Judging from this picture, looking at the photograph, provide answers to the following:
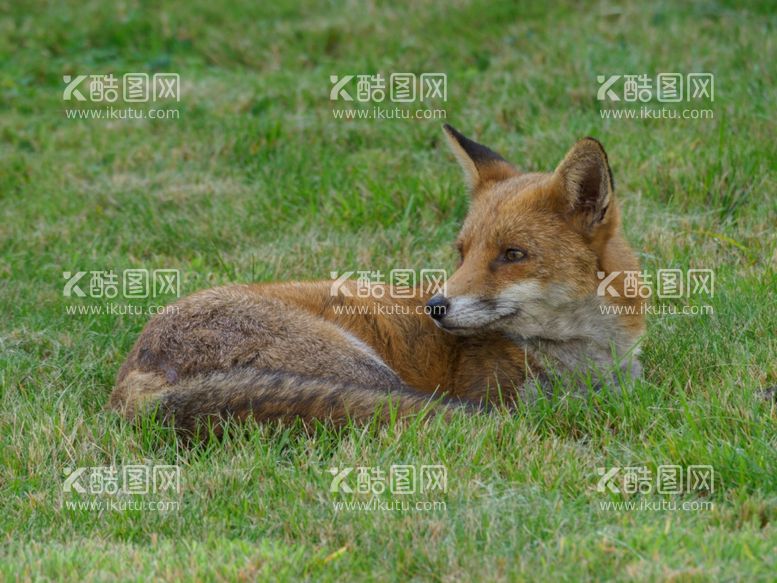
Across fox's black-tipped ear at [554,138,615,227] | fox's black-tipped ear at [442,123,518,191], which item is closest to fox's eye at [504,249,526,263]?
fox's black-tipped ear at [554,138,615,227]

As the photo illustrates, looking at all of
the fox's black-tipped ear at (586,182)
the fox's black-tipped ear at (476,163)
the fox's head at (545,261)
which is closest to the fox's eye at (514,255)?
the fox's head at (545,261)

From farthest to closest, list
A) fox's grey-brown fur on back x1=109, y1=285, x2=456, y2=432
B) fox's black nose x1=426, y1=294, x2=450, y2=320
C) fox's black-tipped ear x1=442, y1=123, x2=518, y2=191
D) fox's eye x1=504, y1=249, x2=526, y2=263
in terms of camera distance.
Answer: fox's black-tipped ear x1=442, y1=123, x2=518, y2=191, fox's eye x1=504, y1=249, x2=526, y2=263, fox's black nose x1=426, y1=294, x2=450, y2=320, fox's grey-brown fur on back x1=109, y1=285, x2=456, y2=432

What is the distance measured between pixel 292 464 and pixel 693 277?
350 centimetres

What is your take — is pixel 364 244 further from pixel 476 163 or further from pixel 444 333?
pixel 444 333

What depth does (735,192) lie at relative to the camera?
817cm

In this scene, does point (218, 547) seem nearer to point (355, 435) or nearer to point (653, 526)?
point (355, 435)

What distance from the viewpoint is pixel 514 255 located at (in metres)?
5.88

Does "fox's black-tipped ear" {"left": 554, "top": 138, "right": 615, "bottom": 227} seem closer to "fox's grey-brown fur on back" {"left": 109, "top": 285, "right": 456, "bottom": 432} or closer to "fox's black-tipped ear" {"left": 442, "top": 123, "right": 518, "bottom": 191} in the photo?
"fox's black-tipped ear" {"left": 442, "top": 123, "right": 518, "bottom": 191}

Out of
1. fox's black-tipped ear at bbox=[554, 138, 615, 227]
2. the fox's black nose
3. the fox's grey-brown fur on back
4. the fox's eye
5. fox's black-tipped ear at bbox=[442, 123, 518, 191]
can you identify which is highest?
Answer: fox's black-tipped ear at bbox=[442, 123, 518, 191]

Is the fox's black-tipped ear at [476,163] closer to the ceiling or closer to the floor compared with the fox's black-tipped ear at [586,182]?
closer to the ceiling

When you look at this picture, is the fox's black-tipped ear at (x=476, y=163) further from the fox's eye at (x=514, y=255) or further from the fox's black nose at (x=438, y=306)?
the fox's black nose at (x=438, y=306)

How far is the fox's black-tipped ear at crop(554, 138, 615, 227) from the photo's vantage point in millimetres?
5773

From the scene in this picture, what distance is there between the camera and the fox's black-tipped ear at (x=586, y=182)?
5.77 metres

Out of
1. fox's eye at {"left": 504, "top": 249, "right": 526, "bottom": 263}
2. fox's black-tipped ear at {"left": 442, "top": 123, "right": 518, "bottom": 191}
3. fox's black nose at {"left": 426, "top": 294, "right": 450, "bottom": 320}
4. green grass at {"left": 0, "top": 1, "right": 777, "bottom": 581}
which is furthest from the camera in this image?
fox's black-tipped ear at {"left": 442, "top": 123, "right": 518, "bottom": 191}
